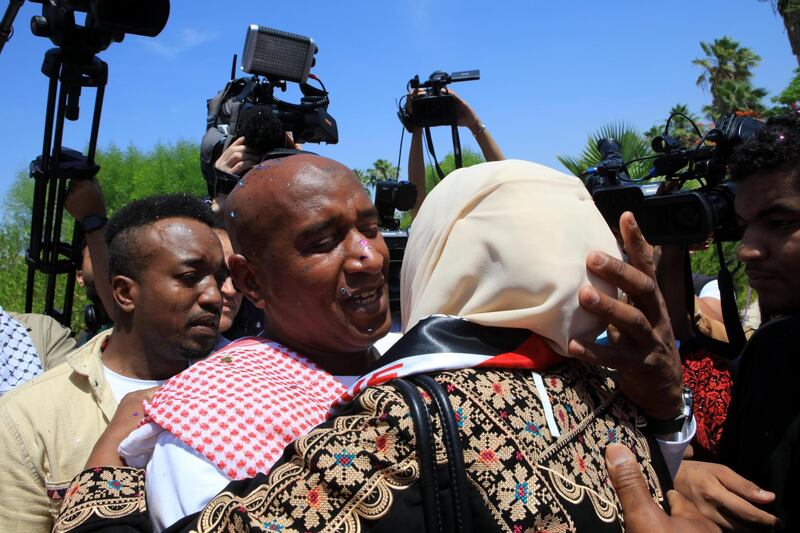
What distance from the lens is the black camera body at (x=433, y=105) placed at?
392 centimetres

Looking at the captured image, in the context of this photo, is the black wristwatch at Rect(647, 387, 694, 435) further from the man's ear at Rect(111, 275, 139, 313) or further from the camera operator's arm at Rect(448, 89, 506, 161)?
the camera operator's arm at Rect(448, 89, 506, 161)

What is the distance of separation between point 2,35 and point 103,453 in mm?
1804

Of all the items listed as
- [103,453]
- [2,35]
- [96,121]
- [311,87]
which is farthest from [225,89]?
[103,453]

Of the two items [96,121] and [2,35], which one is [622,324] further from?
[96,121]

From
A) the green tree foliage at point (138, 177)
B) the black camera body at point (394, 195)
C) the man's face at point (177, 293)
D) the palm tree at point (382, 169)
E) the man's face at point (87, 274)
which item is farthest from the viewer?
the palm tree at point (382, 169)

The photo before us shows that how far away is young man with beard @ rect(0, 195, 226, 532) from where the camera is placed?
2.13 m

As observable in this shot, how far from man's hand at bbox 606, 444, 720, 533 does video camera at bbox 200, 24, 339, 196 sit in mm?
2386

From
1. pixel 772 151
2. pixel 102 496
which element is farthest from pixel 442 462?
pixel 772 151

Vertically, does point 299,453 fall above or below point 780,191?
below

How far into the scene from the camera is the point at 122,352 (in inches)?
105

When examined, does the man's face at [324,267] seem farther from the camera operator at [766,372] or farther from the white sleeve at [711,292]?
the white sleeve at [711,292]

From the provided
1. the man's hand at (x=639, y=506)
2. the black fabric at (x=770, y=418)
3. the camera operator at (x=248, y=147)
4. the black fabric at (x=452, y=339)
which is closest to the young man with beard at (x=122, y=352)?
the camera operator at (x=248, y=147)

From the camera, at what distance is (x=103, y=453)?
1533 millimetres

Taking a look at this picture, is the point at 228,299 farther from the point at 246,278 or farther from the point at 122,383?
the point at 246,278
